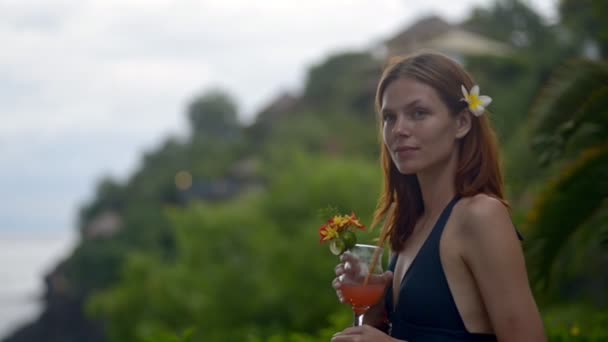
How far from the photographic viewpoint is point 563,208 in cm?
536

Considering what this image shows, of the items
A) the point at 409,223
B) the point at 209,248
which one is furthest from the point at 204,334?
the point at 409,223

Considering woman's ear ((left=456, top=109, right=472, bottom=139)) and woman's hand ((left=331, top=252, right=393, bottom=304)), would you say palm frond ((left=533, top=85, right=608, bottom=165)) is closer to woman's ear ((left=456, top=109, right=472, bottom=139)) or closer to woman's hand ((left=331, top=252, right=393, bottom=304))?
woman's ear ((left=456, top=109, right=472, bottom=139))

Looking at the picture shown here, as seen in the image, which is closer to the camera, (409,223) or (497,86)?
(409,223)

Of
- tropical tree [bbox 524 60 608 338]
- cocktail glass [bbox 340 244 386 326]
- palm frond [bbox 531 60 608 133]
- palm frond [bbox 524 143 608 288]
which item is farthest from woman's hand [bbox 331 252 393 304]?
palm frond [bbox 531 60 608 133]

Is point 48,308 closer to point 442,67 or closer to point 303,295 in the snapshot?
point 303,295

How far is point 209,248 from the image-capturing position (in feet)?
94.0

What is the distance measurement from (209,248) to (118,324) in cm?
1090

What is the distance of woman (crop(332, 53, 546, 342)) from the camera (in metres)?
2.42

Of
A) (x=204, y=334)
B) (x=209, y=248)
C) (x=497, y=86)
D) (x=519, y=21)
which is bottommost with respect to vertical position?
(x=204, y=334)

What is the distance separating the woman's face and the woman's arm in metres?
0.27

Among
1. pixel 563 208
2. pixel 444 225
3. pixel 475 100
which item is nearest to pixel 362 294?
pixel 444 225

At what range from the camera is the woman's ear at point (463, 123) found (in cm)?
270

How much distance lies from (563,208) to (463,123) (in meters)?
2.87

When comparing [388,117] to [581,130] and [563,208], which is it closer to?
[563,208]
